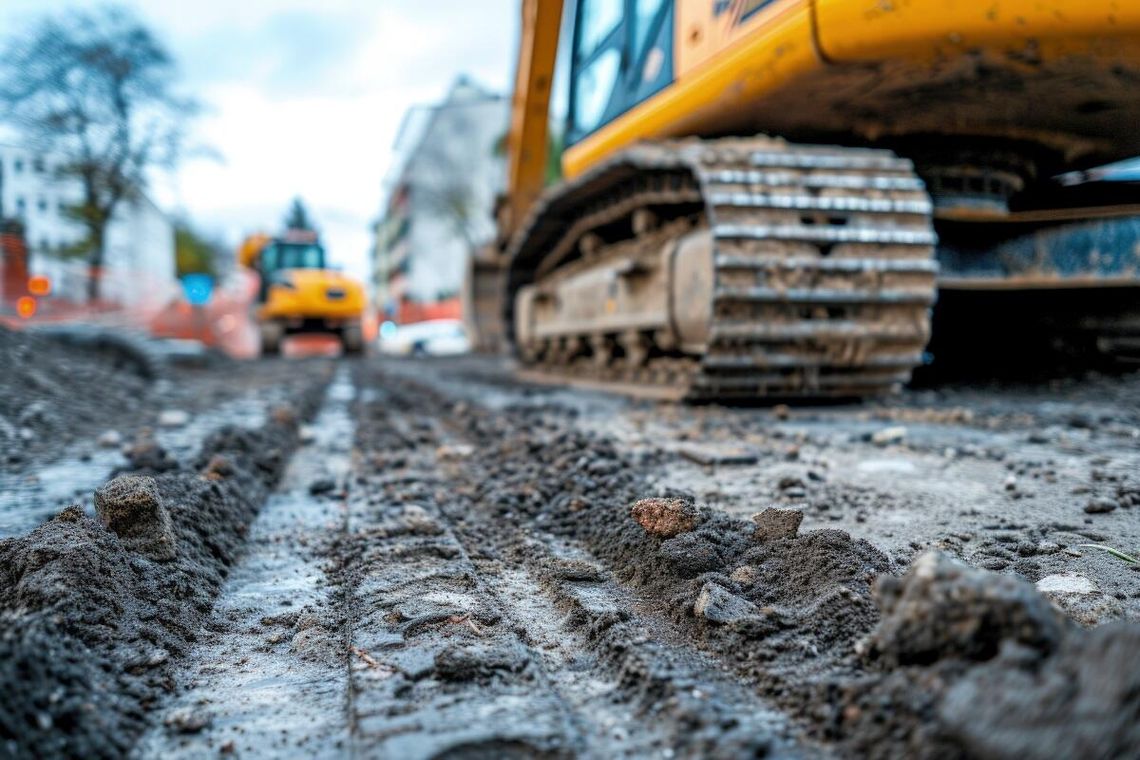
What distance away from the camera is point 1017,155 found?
5566mm

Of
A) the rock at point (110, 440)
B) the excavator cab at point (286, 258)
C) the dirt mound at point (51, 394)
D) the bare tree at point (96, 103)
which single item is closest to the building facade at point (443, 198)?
the excavator cab at point (286, 258)

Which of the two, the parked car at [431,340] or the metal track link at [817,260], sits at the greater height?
the metal track link at [817,260]

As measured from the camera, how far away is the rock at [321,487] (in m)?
3.78

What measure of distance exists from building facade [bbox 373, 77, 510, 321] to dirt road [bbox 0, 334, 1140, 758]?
29.9 meters

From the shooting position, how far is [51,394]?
6266 mm

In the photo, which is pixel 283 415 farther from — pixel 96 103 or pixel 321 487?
pixel 96 103

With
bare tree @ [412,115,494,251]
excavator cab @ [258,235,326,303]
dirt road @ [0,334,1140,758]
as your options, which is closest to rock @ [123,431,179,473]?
dirt road @ [0,334,1140,758]

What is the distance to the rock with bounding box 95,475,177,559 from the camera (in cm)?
244

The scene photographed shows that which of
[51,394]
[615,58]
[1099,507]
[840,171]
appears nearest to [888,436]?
[1099,507]

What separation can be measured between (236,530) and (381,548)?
0.59 meters

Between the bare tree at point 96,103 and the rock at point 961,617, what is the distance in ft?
37.5

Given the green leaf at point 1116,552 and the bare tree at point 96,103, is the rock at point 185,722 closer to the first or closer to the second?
the green leaf at point 1116,552

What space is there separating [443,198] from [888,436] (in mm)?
40719

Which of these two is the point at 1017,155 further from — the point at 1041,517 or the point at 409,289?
the point at 409,289
